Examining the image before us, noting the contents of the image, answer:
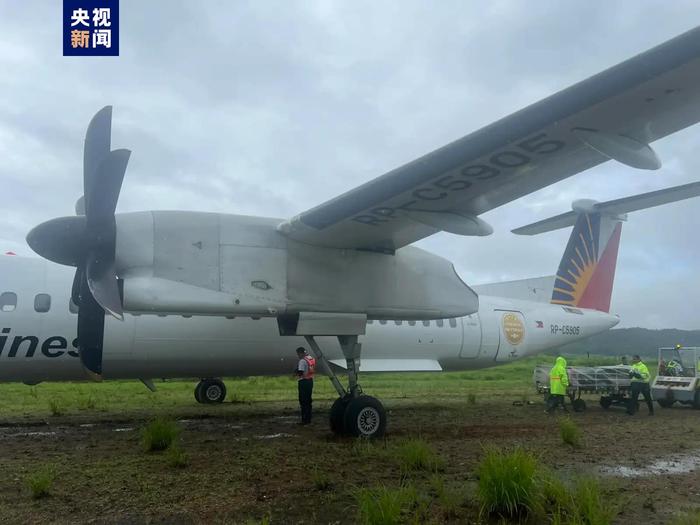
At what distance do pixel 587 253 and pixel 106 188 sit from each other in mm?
12635

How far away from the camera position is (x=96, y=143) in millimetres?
7410

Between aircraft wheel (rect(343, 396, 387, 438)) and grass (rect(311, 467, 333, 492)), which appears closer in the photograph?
grass (rect(311, 467, 333, 492))

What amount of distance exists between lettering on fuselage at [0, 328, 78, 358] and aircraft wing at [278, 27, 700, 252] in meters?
4.84

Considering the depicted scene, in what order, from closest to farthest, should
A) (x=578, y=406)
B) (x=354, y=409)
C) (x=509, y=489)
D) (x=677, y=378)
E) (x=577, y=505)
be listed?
(x=577, y=505)
(x=509, y=489)
(x=354, y=409)
(x=578, y=406)
(x=677, y=378)

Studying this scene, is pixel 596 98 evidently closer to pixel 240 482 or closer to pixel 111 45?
pixel 240 482

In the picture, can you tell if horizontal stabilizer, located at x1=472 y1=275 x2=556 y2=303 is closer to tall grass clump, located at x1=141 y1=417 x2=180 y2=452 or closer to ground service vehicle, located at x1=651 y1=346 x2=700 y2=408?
ground service vehicle, located at x1=651 y1=346 x2=700 y2=408

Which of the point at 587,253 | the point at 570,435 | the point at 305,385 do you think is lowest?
the point at 570,435

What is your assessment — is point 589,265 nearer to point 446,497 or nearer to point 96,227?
point 446,497

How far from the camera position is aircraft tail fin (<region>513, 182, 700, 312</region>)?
1512cm

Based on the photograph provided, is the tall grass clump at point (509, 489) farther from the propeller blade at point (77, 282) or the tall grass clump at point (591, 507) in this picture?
the propeller blade at point (77, 282)

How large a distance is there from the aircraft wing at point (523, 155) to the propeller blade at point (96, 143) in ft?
8.44

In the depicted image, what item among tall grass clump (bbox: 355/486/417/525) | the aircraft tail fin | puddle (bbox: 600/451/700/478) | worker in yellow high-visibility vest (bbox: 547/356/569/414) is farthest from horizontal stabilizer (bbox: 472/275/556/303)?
tall grass clump (bbox: 355/486/417/525)

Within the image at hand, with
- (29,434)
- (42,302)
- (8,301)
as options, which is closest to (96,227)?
(42,302)

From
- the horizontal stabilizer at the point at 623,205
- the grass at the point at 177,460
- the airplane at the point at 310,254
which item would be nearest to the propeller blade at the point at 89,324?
the airplane at the point at 310,254
